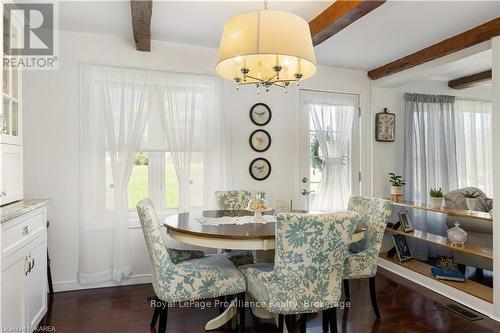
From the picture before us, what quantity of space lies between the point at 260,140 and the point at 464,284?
2.52 meters

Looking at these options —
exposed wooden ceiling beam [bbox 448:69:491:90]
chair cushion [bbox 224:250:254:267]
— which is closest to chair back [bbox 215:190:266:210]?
chair cushion [bbox 224:250:254:267]

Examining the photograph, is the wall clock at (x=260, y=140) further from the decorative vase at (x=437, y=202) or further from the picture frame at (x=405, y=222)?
the decorative vase at (x=437, y=202)

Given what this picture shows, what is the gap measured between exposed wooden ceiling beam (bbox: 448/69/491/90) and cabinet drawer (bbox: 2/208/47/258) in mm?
5361

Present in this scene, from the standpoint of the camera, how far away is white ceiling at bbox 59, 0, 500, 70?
249cm

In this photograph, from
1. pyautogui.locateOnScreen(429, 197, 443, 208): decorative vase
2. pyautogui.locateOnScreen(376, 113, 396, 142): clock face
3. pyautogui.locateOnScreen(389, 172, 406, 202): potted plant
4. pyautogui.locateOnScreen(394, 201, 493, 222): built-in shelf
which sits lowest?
pyautogui.locateOnScreen(394, 201, 493, 222): built-in shelf

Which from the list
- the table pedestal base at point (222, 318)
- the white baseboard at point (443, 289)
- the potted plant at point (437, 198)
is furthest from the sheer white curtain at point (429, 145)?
the table pedestal base at point (222, 318)

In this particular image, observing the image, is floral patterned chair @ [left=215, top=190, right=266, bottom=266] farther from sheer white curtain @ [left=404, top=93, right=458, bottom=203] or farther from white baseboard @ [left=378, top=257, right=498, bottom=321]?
sheer white curtain @ [left=404, top=93, right=458, bottom=203]

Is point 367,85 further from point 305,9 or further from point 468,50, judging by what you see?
point 305,9

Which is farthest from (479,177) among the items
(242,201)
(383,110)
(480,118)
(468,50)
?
(242,201)

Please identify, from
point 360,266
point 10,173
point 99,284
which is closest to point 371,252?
point 360,266

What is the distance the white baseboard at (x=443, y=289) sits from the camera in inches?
104

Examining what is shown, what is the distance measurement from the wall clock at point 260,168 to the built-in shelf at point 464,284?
6.13 ft

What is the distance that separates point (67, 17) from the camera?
276 cm

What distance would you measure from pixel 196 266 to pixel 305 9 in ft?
7.22
